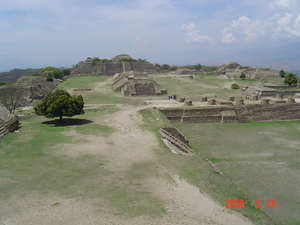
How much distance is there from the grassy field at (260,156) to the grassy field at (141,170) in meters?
0.04

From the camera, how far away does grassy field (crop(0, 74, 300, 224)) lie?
356 inches

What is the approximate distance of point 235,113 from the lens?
89.8ft

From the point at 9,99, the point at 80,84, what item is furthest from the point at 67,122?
the point at 80,84

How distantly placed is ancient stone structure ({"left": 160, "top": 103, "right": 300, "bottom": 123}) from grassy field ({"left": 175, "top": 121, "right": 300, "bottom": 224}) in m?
1.26

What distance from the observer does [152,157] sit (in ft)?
43.4

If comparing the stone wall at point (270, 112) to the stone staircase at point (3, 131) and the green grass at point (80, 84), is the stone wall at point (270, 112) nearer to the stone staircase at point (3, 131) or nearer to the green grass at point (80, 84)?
the stone staircase at point (3, 131)

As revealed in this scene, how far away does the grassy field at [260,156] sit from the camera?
11516 millimetres

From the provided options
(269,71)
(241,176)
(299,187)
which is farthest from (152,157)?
(269,71)

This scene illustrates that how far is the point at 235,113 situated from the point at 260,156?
1110 centimetres

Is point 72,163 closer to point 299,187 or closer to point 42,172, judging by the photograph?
point 42,172

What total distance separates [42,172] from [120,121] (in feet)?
34.9

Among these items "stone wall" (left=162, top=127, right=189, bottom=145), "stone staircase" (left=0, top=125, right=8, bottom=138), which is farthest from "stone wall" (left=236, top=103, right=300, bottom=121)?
"stone staircase" (left=0, top=125, right=8, bottom=138)

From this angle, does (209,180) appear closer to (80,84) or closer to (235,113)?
(235,113)

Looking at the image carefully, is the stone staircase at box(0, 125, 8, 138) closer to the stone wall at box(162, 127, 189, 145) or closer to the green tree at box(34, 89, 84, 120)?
the green tree at box(34, 89, 84, 120)
